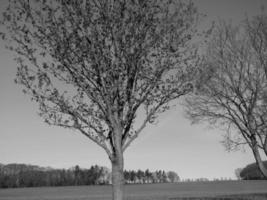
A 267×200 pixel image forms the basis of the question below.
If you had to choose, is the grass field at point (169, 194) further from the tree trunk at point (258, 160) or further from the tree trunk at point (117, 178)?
the tree trunk at point (117, 178)

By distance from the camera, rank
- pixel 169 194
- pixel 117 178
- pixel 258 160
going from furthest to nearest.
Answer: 1. pixel 169 194
2. pixel 258 160
3. pixel 117 178

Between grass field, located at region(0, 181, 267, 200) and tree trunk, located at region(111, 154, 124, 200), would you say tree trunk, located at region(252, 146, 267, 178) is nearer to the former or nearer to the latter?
grass field, located at region(0, 181, 267, 200)

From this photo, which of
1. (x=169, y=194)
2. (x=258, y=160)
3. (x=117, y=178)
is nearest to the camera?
(x=117, y=178)

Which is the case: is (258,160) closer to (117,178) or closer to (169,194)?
(117,178)

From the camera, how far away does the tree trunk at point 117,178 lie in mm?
9266

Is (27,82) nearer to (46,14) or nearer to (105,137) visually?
(46,14)

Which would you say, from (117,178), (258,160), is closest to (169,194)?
(258,160)

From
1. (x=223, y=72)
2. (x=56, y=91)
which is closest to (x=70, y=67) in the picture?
(x=56, y=91)

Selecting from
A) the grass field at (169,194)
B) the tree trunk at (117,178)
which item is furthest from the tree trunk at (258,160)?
the tree trunk at (117,178)

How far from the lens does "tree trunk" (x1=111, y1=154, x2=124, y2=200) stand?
927cm

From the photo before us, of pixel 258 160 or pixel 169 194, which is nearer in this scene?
pixel 258 160

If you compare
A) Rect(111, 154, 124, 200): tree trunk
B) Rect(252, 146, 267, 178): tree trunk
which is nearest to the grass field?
Rect(252, 146, 267, 178): tree trunk

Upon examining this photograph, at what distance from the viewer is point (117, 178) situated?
9.45m

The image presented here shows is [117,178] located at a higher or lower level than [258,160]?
lower
